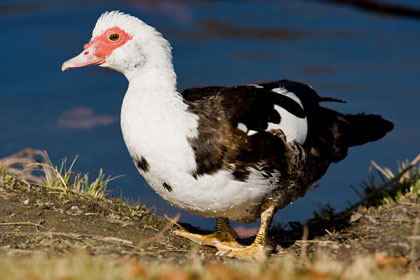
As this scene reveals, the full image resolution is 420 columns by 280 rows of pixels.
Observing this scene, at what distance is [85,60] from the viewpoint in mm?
4734

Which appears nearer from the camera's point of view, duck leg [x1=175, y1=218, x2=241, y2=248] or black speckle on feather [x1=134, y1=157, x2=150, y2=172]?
black speckle on feather [x1=134, y1=157, x2=150, y2=172]

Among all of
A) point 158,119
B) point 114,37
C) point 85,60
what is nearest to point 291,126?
point 158,119

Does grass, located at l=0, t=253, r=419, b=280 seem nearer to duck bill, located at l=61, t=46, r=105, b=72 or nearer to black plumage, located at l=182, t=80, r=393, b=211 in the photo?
black plumage, located at l=182, t=80, r=393, b=211

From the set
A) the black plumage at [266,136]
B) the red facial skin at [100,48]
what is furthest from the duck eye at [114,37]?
the black plumage at [266,136]

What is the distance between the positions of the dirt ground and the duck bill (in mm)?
1354

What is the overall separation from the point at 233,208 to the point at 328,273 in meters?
2.01

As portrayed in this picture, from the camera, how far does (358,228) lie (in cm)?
598

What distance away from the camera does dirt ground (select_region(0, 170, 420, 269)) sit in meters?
4.59

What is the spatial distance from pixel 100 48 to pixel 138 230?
5.60ft

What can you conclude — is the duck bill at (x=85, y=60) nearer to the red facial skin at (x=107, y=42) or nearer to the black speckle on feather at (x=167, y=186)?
the red facial skin at (x=107, y=42)

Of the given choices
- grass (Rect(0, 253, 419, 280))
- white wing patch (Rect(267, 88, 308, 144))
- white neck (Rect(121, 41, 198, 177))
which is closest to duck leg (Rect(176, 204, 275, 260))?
white wing patch (Rect(267, 88, 308, 144))

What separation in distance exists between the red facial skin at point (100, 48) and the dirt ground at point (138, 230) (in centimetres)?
138

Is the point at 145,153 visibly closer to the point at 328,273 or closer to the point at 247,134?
the point at 247,134

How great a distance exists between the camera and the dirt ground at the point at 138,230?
4.59 meters
